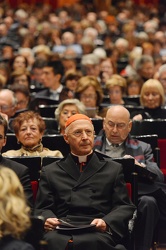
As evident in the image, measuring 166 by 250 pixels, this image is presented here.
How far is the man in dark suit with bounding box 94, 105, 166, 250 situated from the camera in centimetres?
611

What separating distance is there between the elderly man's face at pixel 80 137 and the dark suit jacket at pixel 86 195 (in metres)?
0.13

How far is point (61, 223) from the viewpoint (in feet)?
18.2

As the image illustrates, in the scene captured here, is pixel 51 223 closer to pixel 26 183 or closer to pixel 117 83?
pixel 26 183

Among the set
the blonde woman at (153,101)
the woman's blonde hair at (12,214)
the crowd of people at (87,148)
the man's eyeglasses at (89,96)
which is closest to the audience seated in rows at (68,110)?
the crowd of people at (87,148)

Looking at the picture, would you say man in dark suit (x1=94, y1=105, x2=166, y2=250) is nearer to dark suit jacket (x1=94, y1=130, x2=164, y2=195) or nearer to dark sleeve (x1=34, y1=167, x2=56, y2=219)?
dark suit jacket (x1=94, y1=130, x2=164, y2=195)

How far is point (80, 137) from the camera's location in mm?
5906

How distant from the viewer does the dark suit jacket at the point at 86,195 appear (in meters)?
5.66

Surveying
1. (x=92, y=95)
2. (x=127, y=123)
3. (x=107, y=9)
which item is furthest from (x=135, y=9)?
(x=127, y=123)

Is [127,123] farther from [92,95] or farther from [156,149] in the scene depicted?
[92,95]

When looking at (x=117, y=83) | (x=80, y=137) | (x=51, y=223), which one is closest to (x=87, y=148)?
(x=80, y=137)

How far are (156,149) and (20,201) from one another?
285 cm

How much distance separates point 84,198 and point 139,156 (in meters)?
0.98

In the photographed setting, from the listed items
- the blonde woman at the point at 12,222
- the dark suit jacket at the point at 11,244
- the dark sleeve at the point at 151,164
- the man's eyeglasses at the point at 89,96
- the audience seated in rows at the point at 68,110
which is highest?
the man's eyeglasses at the point at 89,96

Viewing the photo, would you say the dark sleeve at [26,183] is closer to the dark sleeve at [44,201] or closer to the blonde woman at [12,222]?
the dark sleeve at [44,201]
